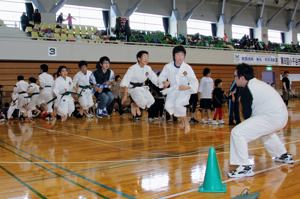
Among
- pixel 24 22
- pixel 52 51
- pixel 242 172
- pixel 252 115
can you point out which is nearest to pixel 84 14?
pixel 24 22

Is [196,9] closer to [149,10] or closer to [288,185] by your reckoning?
[149,10]

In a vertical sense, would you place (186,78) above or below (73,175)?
above

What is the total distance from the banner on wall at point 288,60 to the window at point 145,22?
9091 millimetres

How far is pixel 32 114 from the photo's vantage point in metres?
14.5

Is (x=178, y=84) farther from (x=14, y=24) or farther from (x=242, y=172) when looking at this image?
(x=14, y=24)

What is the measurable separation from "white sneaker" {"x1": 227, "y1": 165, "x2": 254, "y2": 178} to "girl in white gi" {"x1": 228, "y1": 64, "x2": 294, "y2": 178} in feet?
0.04

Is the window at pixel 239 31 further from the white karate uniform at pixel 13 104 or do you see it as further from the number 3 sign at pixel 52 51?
the white karate uniform at pixel 13 104

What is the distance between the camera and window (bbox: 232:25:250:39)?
29.0 m

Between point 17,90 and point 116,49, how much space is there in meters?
6.40

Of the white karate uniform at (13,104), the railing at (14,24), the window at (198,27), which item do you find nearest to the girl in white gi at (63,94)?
the white karate uniform at (13,104)

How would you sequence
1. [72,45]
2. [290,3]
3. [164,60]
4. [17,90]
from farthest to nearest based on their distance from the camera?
[290,3]
[164,60]
[72,45]
[17,90]

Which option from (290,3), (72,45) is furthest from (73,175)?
(290,3)

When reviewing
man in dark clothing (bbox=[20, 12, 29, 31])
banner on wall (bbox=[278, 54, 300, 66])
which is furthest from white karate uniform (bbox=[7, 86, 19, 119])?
banner on wall (bbox=[278, 54, 300, 66])

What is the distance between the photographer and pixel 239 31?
29406mm
